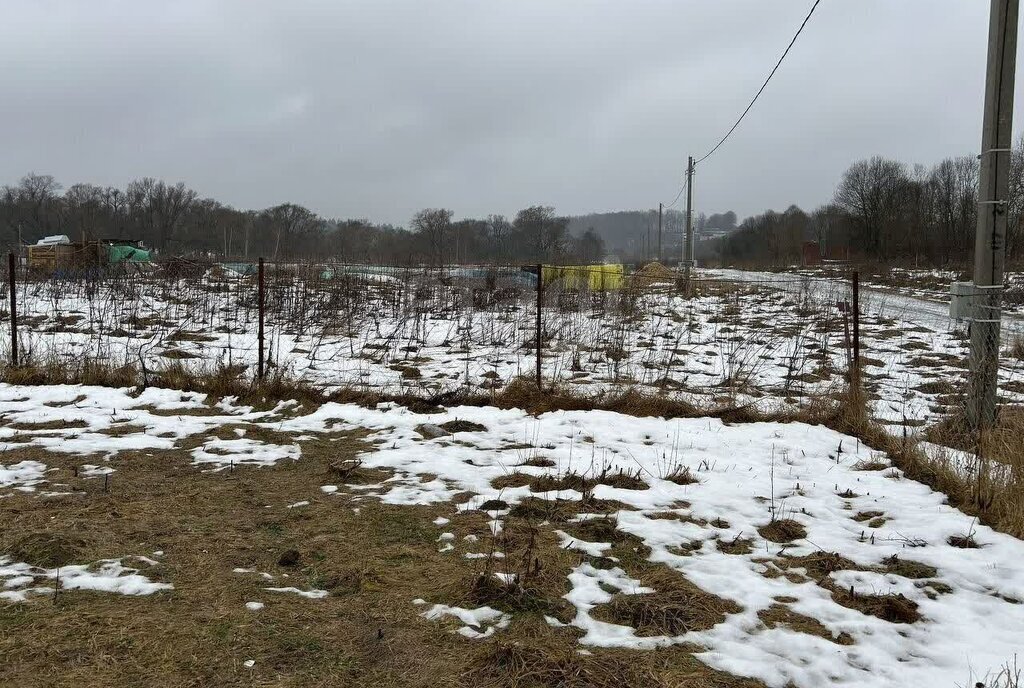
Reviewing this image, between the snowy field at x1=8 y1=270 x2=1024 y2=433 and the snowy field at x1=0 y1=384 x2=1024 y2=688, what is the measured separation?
2.00m

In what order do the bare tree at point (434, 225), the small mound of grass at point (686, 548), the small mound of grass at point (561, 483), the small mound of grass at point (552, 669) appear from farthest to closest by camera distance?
1. the bare tree at point (434, 225)
2. the small mound of grass at point (561, 483)
3. the small mound of grass at point (686, 548)
4. the small mound of grass at point (552, 669)

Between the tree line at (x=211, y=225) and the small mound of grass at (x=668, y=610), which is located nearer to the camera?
the small mound of grass at (x=668, y=610)

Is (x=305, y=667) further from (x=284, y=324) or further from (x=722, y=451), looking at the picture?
(x=284, y=324)

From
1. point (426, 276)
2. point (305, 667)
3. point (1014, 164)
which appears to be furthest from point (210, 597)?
point (1014, 164)

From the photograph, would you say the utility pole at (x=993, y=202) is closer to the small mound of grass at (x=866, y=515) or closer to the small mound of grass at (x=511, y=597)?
the small mound of grass at (x=866, y=515)

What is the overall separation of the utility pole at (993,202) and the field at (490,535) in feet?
1.91

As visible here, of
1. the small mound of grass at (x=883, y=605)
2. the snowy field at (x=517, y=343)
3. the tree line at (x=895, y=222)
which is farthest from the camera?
the tree line at (x=895, y=222)

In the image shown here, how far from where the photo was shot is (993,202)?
20.4 feet

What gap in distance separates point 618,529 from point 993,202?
4954mm

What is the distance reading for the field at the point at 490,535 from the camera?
2883mm

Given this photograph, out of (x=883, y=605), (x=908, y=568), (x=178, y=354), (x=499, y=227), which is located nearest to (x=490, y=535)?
(x=883, y=605)

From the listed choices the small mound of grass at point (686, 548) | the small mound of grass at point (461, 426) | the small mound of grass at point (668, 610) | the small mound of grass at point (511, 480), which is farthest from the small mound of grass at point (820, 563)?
the small mound of grass at point (461, 426)

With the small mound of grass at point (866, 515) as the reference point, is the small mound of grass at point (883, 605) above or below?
below

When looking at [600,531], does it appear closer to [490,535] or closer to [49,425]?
[490,535]
